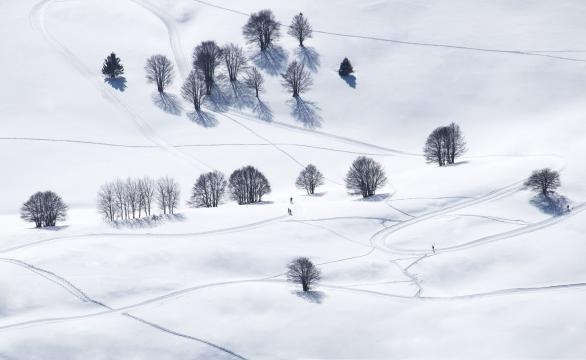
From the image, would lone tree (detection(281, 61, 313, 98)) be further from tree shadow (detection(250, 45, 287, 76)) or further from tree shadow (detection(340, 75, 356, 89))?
tree shadow (detection(340, 75, 356, 89))

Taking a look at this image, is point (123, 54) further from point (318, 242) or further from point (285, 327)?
point (285, 327)

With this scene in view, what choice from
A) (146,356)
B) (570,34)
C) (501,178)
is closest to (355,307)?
(146,356)

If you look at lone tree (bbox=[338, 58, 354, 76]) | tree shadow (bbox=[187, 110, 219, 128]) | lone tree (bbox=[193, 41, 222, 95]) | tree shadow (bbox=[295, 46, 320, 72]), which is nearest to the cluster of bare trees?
tree shadow (bbox=[187, 110, 219, 128])

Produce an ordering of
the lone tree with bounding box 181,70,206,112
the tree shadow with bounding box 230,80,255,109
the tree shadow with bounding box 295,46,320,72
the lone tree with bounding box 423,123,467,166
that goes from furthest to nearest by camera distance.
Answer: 1. the tree shadow with bounding box 295,46,320,72
2. the tree shadow with bounding box 230,80,255,109
3. the lone tree with bounding box 181,70,206,112
4. the lone tree with bounding box 423,123,467,166

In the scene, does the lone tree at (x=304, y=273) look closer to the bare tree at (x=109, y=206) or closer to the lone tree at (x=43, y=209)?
the bare tree at (x=109, y=206)

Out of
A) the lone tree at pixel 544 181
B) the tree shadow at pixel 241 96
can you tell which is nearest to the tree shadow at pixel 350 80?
the tree shadow at pixel 241 96
